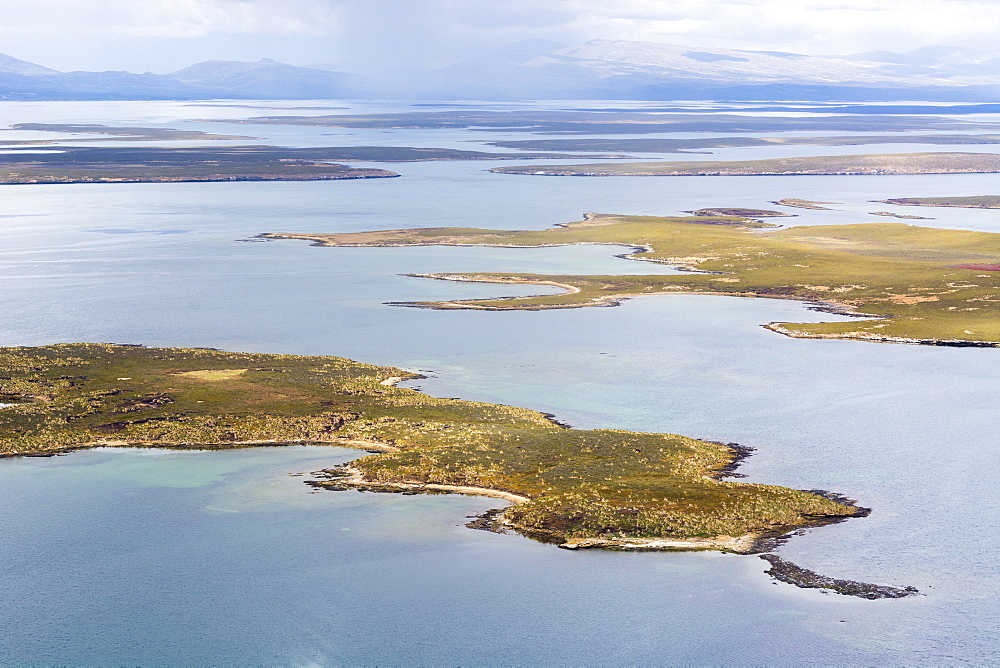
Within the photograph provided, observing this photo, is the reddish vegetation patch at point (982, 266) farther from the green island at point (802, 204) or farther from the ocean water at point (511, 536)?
the green island at point (802, 204)

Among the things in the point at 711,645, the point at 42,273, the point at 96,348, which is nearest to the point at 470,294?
the point at 96,348

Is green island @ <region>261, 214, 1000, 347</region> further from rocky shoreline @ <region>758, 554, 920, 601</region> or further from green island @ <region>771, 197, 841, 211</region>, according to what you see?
rocky shoreline @ <region>758, 554, 920, 601</region>

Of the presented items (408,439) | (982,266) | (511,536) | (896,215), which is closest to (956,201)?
(896,215)

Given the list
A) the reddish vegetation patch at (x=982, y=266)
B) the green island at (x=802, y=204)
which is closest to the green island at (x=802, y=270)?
the reddish vegetation patch at (x=982, y=266)

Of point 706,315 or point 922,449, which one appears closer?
point 922,449

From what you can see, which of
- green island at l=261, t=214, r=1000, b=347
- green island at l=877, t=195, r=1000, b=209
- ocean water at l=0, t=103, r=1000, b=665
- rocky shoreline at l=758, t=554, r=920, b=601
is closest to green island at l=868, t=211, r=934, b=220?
green island at l=877, t=195, r=1000, b=209

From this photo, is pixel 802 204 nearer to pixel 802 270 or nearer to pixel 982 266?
pixel 982 266

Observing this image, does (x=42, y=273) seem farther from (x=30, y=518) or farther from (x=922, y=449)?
(x=922, y=449)
